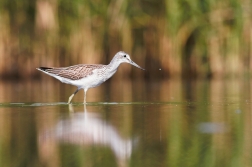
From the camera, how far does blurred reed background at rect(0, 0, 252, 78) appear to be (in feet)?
48.5

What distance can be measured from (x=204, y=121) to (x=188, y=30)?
8.37 m

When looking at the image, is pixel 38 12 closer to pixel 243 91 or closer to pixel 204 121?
pixel 243 91

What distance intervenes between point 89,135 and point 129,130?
0.55 metres

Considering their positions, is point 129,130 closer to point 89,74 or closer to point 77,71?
point 89,74

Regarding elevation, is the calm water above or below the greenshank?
below

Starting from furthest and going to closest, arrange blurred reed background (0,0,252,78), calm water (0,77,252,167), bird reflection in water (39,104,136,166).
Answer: blurred reed background (0,0,252,78) → bird reflection in water (39,104,136,166) → calm water (0,77,252,167)

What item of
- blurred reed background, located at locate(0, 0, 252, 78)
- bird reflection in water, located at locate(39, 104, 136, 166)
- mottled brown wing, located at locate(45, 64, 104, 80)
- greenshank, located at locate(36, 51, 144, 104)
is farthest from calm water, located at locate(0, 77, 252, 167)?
blurred reed background, located at locate(0, 0, 252, 78)

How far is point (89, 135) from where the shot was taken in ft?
20.0

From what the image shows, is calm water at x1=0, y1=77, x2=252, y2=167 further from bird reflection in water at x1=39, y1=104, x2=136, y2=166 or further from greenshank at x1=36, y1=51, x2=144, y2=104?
greenshank at x1=36, y1=51, x2=144, y2=104

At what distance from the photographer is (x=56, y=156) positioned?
497 centimetres

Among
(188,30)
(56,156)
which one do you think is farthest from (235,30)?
(56,156)

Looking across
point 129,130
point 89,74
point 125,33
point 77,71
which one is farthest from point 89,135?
point 125,33

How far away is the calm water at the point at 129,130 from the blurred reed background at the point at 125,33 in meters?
3.64

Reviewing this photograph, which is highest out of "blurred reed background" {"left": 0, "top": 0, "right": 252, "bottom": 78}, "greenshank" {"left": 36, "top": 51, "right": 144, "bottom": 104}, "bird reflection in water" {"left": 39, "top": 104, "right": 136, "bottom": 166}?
"blurred reed background" {"left": 0, "top": 0, "right": 252, "bottom": 78}
